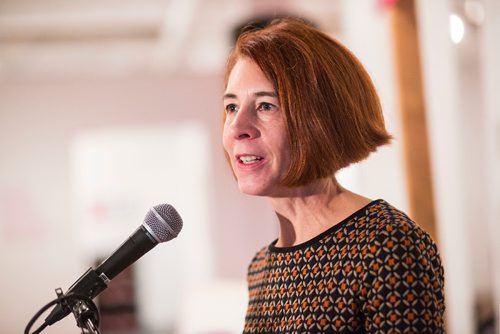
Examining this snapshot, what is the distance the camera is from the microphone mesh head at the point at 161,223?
1.31 m

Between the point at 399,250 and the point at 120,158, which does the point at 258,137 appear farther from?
the point at 120,158

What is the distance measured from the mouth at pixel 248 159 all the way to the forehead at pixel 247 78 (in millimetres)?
137

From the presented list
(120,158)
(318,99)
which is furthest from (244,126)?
(120,158)

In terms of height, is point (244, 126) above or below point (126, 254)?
above

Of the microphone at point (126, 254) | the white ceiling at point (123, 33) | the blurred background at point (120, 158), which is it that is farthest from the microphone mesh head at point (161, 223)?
the blurred background at point (120, 158)

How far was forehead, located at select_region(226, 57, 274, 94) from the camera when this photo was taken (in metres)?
1.34

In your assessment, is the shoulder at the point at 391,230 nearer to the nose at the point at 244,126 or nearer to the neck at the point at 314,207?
the neck at the point at 314,207

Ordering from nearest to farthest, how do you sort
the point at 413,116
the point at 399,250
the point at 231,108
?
the point at 399,250 < the point at 231,108 < the point at 413,116

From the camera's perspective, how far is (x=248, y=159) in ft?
4.43

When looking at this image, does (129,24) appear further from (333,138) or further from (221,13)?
(333,138)

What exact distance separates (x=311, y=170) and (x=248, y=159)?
132 millimetres

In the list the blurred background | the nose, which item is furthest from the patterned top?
the blurred background

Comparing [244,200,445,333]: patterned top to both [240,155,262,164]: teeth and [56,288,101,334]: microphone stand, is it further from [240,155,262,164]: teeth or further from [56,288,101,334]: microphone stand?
[56,288,101,334]: microphone stand

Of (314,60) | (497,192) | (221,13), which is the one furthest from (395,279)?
(221,13)
